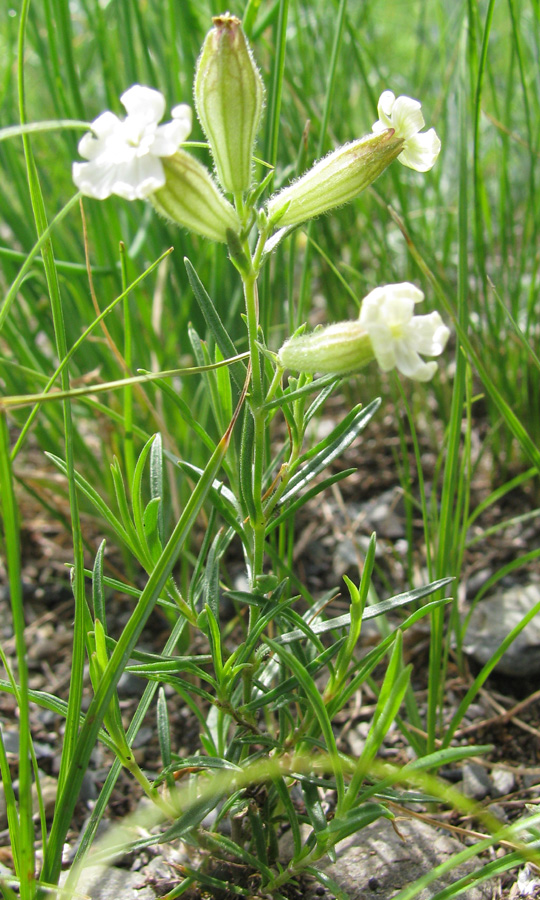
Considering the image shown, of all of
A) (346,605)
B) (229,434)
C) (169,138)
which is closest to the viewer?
(169,138)

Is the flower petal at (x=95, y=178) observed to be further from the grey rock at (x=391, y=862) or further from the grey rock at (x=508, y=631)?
the grey rock at (x=508, y=631)

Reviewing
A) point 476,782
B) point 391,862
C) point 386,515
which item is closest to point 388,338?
point 391,862

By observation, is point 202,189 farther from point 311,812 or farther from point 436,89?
point 436,89

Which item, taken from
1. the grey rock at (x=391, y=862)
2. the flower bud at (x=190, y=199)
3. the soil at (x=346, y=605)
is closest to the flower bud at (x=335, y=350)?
the flower bud at (x=190, y=199)

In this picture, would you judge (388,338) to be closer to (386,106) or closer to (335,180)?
(335,180)

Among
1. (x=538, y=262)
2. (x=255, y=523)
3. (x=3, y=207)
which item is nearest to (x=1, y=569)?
(x=3, y=207)
